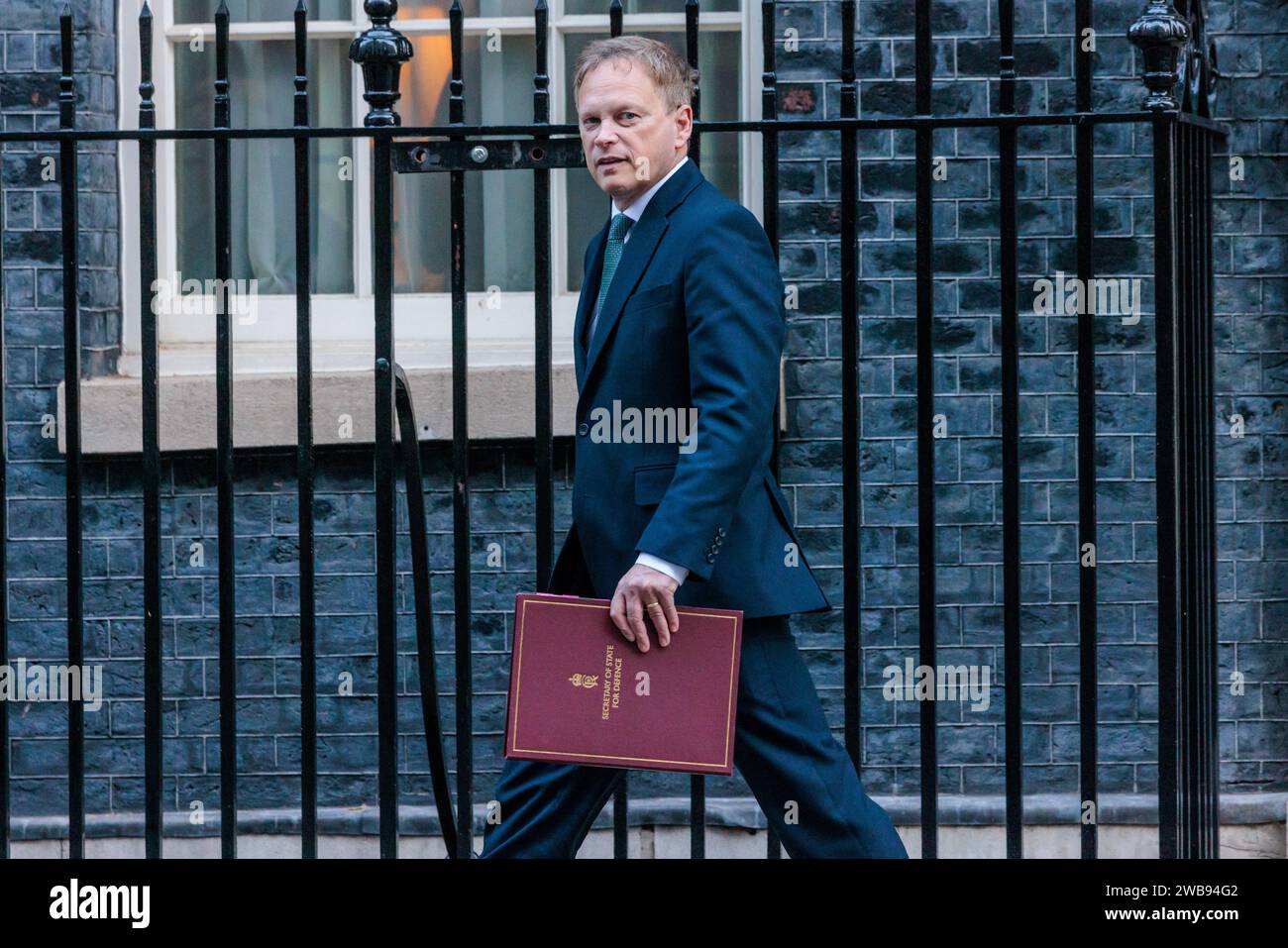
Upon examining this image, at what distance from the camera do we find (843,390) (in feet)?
12.5

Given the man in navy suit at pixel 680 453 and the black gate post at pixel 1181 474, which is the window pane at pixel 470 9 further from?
the black gate post at pixel 1181 474

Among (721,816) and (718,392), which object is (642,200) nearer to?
(718,392)

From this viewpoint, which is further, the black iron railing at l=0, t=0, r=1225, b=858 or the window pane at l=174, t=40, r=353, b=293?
the window pane at l=174, t=40, r=353, b=293

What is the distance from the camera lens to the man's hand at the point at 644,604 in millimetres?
3150

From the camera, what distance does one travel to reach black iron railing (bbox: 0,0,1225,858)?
376 centimetres

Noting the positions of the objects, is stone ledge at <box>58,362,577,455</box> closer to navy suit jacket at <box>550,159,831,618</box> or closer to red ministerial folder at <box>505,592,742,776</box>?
navy suit jacket at <box>550,159,831,618</box>

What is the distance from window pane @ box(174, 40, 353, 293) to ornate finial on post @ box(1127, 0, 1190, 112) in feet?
9.87

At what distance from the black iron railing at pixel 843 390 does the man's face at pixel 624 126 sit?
0.41 metres

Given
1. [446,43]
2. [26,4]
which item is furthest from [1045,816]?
[26,4]

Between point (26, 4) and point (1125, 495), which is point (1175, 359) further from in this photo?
point (26, 4)

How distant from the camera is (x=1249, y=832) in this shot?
5.47 metres

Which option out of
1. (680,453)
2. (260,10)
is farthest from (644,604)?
(260,10)
